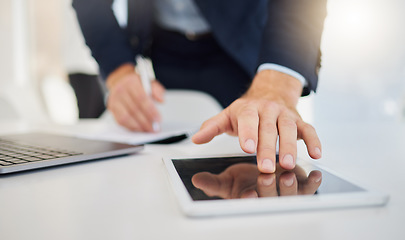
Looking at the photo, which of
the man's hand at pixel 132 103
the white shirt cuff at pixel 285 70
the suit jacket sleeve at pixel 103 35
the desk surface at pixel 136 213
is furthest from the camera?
the suit jacket sleeve at pixel 103 35

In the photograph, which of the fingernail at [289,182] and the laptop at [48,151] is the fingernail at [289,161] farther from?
the laptop at [48,151]

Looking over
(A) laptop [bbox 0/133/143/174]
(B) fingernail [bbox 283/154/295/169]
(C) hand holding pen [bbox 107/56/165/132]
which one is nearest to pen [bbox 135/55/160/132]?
(C) hand holding pen [bbox 107/56/165/132]

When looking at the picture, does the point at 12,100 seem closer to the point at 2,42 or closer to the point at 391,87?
the point at 391,87

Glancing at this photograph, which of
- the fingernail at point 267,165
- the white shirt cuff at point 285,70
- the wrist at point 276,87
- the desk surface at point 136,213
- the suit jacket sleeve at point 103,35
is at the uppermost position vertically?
the suit jacket sleeve at point 103,35

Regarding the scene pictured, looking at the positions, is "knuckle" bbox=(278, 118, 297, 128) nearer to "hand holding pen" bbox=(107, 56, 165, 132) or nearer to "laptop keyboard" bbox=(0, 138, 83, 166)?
"laptop keyboard" bbox=(0, 138, 83, 166)

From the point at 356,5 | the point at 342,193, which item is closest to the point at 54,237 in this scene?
the point at 342,193

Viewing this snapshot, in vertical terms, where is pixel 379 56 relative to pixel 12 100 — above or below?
above

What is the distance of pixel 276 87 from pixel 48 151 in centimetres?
39

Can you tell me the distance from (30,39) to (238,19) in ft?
10.9

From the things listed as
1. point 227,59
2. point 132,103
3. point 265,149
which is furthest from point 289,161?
point 227,59

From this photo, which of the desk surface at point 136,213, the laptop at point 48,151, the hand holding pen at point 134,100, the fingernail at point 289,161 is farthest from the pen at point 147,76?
the fingernail at point 289,161

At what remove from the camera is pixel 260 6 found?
1.06 metres

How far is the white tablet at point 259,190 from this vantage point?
0.82ft

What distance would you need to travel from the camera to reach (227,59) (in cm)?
121
